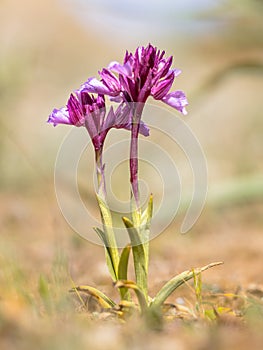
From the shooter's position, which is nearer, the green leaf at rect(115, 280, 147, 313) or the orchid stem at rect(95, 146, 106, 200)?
the green leaf at rect(115, 280, 147, 313)

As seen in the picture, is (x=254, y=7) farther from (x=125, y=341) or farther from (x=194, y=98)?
(x=125, y=341)

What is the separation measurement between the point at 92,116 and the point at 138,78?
0.15 m

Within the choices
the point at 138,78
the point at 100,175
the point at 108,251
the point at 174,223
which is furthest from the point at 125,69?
the point at 174,223

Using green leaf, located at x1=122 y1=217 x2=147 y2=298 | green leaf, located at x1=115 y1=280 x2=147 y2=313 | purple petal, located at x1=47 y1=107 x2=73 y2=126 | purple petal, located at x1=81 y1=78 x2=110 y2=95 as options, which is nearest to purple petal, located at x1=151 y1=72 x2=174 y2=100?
purple petal, located at x1=81 y1=78 x2=110 y2=95

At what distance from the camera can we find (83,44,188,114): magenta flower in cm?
153

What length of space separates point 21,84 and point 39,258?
1891 millimetres

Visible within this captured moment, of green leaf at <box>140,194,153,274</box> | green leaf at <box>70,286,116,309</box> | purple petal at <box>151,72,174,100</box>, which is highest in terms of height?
purple petal at <box>151,72,174,100</box>

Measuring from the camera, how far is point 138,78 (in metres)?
1.54

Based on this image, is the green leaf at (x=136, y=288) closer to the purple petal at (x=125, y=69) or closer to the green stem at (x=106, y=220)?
the green stem at (x=106, y=220)

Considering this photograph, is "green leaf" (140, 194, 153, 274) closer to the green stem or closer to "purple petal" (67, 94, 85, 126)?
the green stem

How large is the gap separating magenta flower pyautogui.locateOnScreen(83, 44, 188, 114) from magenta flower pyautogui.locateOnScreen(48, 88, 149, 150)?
0.14 feet

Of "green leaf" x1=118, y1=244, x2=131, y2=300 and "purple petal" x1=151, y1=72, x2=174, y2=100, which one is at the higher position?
"purple petal" x1=151, y1=72, x2=174, y2=100

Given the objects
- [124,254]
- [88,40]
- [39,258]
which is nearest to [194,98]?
[39,258]

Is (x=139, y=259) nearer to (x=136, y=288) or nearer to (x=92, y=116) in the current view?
(x=136, y=288)
